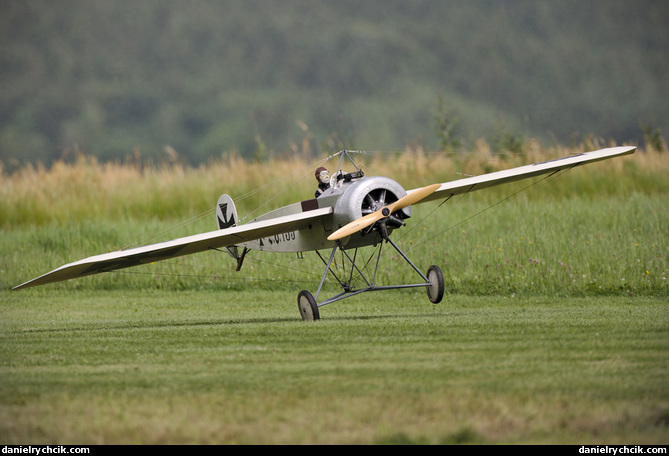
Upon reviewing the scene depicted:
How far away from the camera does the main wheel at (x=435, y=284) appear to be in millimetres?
13531

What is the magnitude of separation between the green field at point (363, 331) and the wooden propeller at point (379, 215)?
116 cm

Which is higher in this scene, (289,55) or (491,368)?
(289,55)

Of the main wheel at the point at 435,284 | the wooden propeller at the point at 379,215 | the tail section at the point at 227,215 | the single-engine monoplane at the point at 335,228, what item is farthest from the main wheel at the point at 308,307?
the tail section at the point at 227,215

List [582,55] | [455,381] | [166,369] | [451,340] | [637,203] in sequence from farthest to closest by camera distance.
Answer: [582,55]
[637,203]
[451,340]
[166,369]
[455,381]

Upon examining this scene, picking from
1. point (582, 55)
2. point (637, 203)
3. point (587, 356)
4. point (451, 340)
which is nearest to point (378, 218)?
point (451, 340)

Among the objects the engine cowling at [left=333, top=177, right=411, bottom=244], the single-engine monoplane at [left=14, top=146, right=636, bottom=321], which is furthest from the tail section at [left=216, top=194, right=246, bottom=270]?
the engine cowling at [left=333, top=177, right=411, bottom=244]

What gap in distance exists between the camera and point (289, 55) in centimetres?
14500

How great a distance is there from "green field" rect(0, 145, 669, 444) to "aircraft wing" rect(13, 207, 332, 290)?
2.74ft

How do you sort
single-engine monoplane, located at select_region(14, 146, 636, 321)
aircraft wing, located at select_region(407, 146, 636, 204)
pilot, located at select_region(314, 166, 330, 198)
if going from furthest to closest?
pilot, located at select_region(314, 166, 330, 198)
aircraft wing, located at select_region(407, 146, 636, 204)
single-engine monoplane, located at select_region(14, 146, 636, 321)

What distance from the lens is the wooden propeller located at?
12.7 m

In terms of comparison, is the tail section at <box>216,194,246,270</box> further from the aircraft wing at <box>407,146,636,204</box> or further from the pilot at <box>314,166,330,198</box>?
the aircraft wing at <box>407,146,636,204</box>
